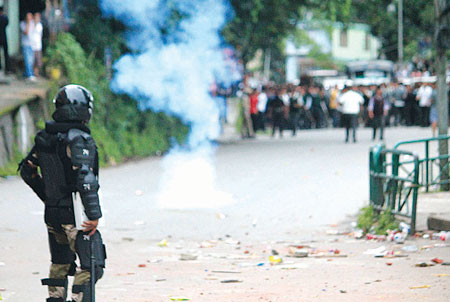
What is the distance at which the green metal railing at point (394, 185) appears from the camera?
1074 centimetres

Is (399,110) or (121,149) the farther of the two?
(399,110)

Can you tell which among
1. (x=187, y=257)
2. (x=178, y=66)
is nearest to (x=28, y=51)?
(x=178, y=66)

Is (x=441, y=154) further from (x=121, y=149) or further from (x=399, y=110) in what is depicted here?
(x=399, y=110)

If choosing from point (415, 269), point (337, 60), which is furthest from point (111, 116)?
point (337, 60)

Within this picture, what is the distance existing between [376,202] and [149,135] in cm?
1164

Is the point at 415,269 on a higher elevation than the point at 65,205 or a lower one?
lower

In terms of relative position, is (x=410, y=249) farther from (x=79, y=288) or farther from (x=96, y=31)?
(x=96, y=31)

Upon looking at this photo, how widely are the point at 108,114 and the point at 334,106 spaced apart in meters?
17.8

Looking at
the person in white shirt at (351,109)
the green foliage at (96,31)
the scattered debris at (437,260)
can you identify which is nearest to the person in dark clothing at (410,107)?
the person in white shirt at (351,109)

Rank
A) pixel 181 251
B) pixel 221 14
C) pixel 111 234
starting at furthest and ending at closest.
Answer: pixel 221 14
pixel 111 234
pixel 181 251

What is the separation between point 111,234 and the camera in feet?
38.3

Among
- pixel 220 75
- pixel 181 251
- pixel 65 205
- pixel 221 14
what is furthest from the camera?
pixel 221 14

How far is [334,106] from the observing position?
37.4 m

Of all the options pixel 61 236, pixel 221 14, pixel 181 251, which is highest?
pixel 221 14
